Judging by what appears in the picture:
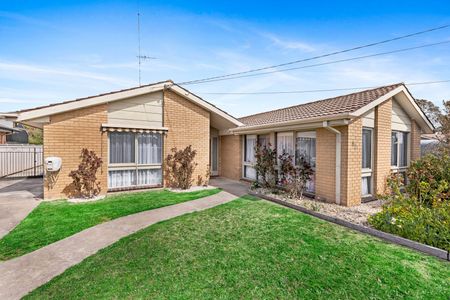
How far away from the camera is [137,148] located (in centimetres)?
1231

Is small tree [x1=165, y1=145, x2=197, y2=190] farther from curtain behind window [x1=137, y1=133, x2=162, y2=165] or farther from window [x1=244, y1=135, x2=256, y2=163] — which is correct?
window [x1=244, y1=135, x2=256, y2=163]

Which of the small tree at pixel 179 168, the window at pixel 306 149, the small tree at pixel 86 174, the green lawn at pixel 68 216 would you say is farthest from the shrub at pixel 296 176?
the small tree at pixel 86 174

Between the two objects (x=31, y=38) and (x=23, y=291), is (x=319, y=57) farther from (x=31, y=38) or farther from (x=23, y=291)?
(x=31, y=38)

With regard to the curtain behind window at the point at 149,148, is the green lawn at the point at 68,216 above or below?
below

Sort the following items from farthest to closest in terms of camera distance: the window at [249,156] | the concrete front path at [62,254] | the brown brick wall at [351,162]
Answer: the window at [249,156]
the brown brick wall at [351,162]
the concrete front path at [62,254]

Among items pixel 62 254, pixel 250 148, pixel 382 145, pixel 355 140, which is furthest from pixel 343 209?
pixel 62 254

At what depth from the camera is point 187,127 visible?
1363cm

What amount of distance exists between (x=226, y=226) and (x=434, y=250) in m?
5.23

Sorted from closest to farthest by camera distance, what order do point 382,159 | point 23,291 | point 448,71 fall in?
point 23,291, point 382,159, point 448,71

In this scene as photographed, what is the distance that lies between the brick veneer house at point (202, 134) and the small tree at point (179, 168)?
438 millimetres

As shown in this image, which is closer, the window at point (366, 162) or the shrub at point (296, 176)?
the window at point (366, 162)

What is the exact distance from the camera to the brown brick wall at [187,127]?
43.0ft

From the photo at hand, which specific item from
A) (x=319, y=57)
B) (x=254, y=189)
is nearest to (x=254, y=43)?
(x=319, y=57)

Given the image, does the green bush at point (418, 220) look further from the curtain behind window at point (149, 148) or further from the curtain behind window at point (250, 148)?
the curtain behind window at point (149, 148)
